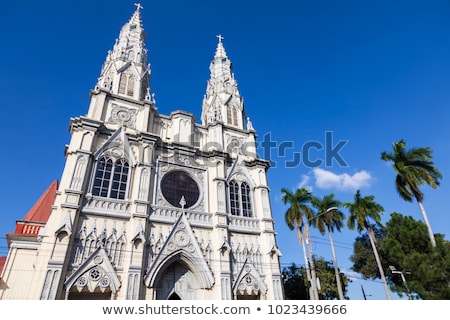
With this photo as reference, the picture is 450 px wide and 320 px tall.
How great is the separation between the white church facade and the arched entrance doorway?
0.06 metres

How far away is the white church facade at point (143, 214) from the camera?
13789mm

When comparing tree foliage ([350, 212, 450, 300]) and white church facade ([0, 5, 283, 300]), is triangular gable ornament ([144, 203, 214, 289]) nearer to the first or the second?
white church facade ([0, 5, 283, 300])

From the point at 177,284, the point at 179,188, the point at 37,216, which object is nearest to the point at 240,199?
the point at 179,188

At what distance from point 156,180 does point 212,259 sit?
6428mm

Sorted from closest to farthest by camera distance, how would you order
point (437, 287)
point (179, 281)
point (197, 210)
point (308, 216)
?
1. point (437, 287)
2. point (179, 281)
3. point (197, 210)
4. point (308, 216)

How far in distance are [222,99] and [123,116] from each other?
1029cm

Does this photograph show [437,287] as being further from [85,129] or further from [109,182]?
[85,129]

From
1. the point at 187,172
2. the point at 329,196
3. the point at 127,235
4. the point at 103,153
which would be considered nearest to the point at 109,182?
the point at 103,153

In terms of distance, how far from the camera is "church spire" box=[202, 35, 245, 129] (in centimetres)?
2556

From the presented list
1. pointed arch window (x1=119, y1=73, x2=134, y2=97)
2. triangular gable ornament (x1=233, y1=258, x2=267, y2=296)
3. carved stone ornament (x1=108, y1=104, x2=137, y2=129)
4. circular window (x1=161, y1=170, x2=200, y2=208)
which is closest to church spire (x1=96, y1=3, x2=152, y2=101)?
pointed arch window (x1=119, y1=73, x2=134, y2=97)

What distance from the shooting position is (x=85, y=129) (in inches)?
679

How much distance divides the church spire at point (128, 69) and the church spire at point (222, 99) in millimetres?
6341

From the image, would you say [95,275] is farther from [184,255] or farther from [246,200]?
[246,200]

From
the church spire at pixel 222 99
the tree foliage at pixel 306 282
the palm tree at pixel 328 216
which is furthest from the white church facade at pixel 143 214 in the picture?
the tree foliage at pixel 306 282
